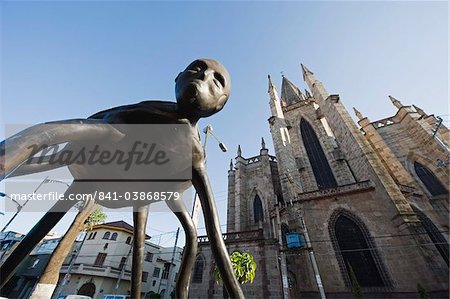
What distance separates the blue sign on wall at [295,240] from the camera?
40.5 ft

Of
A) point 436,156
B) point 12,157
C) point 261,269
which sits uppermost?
point 436,156

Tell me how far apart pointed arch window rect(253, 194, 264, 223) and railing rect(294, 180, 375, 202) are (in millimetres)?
6541

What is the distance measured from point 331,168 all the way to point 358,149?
4164 mm

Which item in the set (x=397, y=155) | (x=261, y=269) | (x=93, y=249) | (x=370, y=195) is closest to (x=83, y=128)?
(x=261, y=269)

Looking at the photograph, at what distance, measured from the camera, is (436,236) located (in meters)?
12.1

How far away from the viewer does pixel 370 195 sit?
13.3 meters

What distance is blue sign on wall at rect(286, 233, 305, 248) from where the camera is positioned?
40.5 feet

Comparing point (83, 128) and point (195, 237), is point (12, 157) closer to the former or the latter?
point (83, 128)

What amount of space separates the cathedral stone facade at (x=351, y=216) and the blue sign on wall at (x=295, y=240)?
33cm

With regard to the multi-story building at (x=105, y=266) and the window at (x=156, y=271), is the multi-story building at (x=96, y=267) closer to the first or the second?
the multi-story building at (x=105, y=266)

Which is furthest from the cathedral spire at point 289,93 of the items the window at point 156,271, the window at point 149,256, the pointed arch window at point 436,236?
the window at point 156,271

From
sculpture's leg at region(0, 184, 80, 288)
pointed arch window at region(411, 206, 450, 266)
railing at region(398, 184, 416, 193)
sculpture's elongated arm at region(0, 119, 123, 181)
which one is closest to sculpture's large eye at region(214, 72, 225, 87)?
sculpture's elongated arm at region(0, 119, 123, 181)

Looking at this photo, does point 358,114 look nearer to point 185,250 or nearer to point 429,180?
point 429,180

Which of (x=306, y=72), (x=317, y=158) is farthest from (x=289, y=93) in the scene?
(x=317, y=158)
